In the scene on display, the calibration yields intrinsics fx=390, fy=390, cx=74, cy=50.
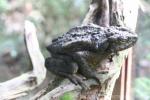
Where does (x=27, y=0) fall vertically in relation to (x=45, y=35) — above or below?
above

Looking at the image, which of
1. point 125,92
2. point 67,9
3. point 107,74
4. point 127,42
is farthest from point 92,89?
point 67,9

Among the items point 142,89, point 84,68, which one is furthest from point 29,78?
point 142,89

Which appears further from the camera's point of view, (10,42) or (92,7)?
(10,42)

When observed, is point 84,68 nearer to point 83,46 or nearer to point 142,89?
point 83,46

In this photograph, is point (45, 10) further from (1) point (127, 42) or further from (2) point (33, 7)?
(1) point (127, 42)

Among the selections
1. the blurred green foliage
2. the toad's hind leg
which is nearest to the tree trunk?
the toad's hind leg

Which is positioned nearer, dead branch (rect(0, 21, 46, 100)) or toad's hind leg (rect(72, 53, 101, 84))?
toad's hind leg (rect(72, 53, 101, 84))

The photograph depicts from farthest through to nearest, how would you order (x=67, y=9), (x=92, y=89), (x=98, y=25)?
(x=67, y=9), (x=98, y=25), (x=92, y=89)

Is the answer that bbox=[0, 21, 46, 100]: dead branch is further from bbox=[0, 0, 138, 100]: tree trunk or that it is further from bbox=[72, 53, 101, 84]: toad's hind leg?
bbox=[72, 53, 101, 84]: toad's hind leg
